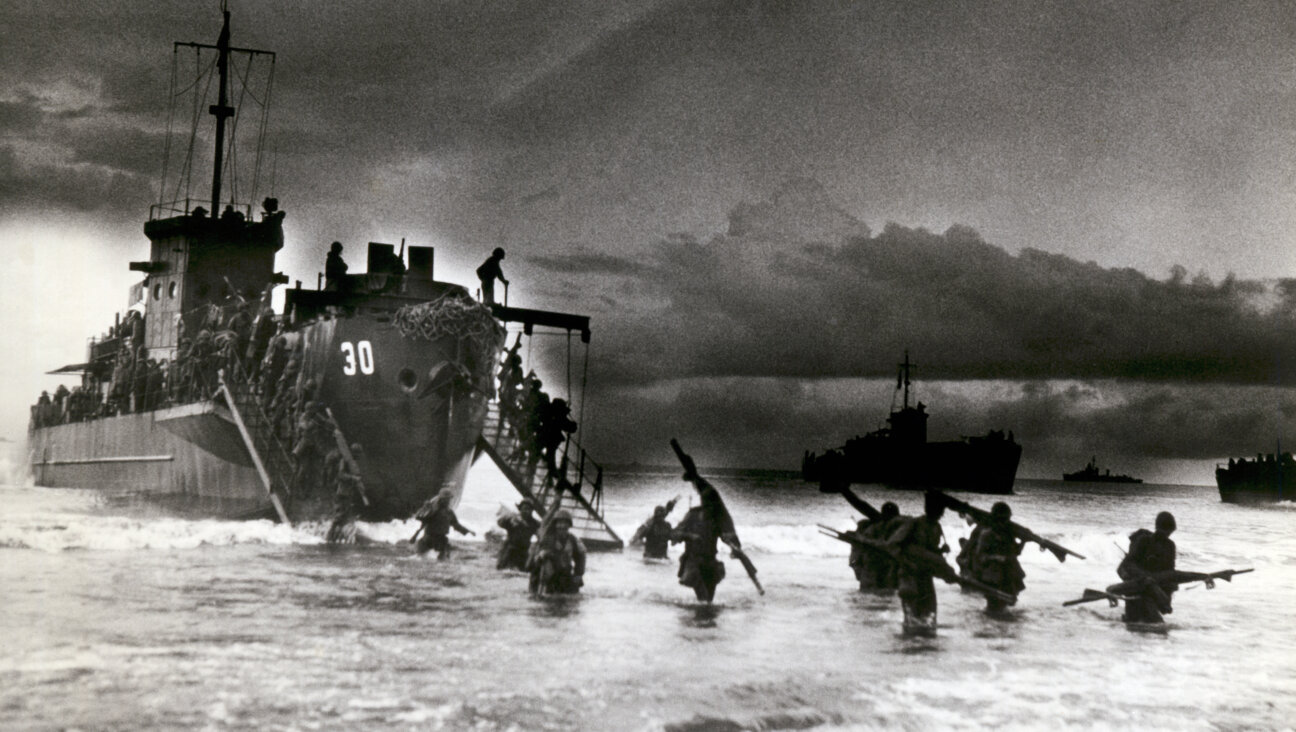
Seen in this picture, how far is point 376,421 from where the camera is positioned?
46.2 ft

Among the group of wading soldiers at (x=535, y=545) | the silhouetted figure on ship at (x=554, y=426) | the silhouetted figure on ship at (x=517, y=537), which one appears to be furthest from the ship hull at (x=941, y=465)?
the group of wading soldiers at (x=535, y=545)

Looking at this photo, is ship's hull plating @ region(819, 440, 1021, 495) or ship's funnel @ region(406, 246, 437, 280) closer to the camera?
ship's funnel @ region(406, 246, 437, 280)

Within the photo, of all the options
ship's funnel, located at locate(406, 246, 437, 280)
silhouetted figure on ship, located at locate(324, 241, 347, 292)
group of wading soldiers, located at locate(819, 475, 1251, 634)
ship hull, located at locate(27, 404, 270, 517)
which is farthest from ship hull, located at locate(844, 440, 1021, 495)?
ship hull, located at locate(27, 404, 270, 517)

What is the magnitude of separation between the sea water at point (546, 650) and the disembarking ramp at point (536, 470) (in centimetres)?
105

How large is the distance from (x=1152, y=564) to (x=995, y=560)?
4.47 feet

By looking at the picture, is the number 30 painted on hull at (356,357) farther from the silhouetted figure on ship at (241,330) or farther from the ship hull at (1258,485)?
the ship hull at (1258,485)

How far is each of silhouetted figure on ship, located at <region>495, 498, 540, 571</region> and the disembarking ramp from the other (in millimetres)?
1381

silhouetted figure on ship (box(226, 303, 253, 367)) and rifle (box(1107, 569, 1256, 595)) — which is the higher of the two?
silhouetted figure on ship (box(226, 303, 253, 367))

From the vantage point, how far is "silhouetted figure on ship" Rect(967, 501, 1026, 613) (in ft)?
33.1

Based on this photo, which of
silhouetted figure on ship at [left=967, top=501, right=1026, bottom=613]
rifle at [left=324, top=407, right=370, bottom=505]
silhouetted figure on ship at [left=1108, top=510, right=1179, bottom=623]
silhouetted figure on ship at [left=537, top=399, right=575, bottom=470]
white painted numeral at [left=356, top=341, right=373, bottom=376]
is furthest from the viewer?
white painted numeral at [left=356, top=341, right=373, bottom=376]

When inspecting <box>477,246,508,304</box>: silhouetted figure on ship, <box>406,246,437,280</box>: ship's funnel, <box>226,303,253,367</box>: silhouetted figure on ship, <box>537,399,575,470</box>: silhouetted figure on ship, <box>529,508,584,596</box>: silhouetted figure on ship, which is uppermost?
<box>406,246,437,280</box>: ship's funnel

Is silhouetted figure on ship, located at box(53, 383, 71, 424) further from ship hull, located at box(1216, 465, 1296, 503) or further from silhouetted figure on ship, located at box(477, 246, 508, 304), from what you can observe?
ship hull, located at box(1216, 465, 1296, 503)

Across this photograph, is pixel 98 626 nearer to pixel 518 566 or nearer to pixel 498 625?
pixel 498 625

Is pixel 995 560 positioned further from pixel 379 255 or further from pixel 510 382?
pixel 379 255
